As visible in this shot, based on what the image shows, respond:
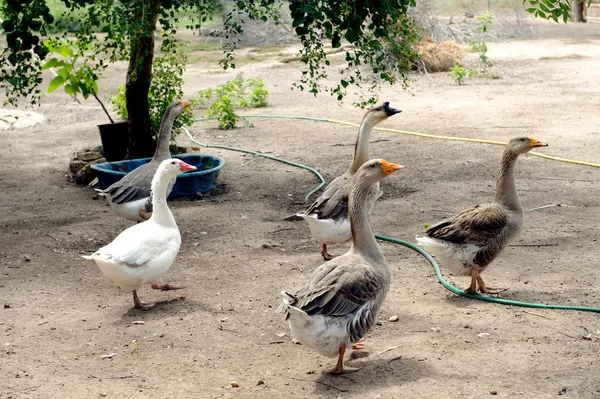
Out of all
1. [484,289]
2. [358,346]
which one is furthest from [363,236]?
[484,289]

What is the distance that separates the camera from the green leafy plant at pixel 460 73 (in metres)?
16.2

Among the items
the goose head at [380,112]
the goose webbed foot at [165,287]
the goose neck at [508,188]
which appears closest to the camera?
the goose neck at [508,188]

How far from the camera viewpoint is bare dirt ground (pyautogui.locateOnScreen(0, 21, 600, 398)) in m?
5.09

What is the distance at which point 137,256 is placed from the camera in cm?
609

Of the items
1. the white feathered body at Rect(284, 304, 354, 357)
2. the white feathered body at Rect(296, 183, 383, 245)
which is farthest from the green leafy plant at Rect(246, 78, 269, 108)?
the white feathered body at Rect(284, 304, 354, 357)

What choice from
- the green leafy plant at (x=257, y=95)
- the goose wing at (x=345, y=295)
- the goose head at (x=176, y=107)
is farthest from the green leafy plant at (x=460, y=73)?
the goose wing at (x=345, y=295)

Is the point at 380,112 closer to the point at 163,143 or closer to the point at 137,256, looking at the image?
the point at 163,143

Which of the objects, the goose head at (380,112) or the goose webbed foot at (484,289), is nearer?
the goose webbed foot at (484,289)

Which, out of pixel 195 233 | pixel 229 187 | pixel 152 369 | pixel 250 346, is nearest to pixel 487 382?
pixel 250 346

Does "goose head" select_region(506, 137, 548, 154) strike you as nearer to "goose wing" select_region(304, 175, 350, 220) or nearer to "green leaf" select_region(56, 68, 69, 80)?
"goose wing" select_region(304, 175, 350, 220)

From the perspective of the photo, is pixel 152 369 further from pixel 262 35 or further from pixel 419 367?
pixel 262 35

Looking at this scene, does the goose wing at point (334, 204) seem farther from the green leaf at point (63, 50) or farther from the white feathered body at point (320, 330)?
the green leaf at point (63, 50)

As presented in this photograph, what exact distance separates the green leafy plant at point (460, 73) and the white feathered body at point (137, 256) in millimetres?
10847

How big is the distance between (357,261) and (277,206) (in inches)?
149
